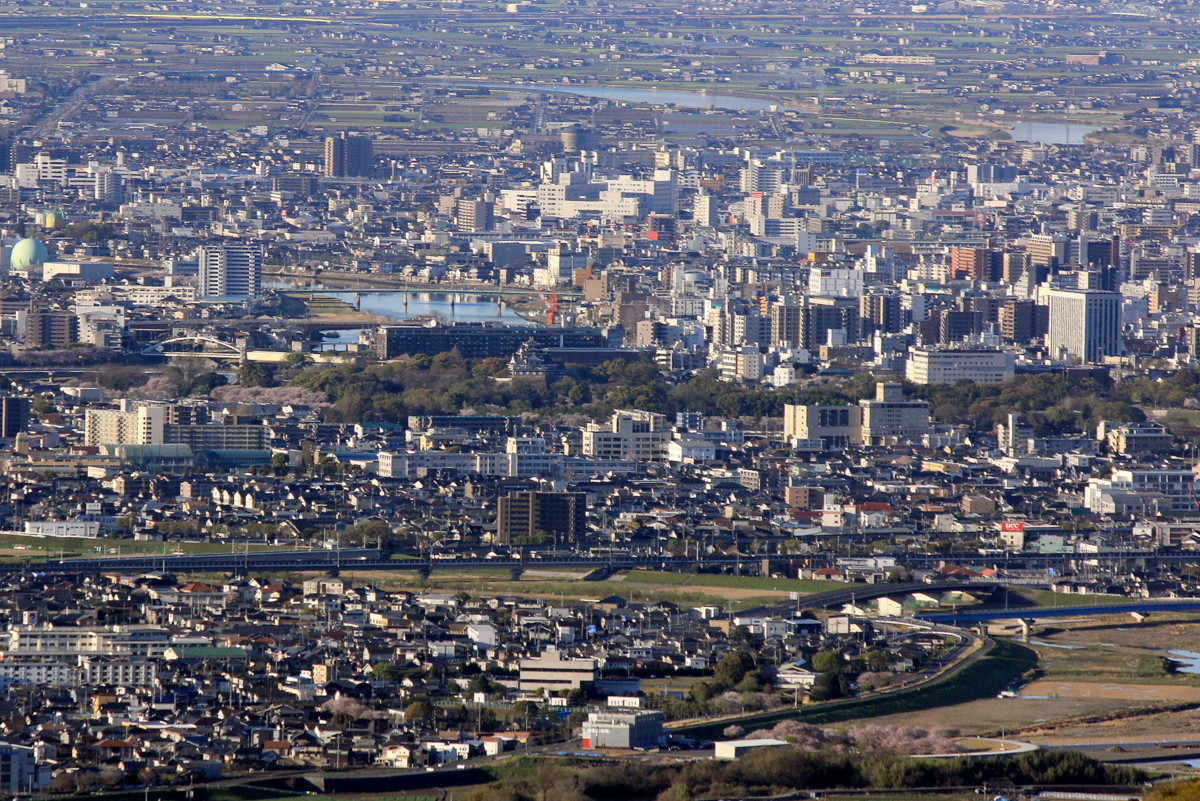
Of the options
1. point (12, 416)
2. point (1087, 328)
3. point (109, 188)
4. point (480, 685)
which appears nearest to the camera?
point (480, 685)

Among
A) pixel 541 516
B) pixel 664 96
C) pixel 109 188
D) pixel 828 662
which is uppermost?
pixel 664 96

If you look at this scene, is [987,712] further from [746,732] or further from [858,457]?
[858,457]

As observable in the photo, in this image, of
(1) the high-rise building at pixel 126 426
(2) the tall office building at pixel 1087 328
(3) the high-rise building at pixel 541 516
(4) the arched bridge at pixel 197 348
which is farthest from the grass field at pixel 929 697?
(2) the tall office building at pixel 1087 328

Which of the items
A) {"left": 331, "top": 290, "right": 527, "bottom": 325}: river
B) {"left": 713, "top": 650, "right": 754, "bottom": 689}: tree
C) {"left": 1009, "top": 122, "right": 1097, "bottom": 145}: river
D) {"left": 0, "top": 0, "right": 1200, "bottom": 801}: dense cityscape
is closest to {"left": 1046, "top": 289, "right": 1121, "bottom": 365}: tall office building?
{"left": 0, "top": 0, "right": 1200, "bottom": 801}: dense cityscape

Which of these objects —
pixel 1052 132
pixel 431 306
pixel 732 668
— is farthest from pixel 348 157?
pixel 732 668

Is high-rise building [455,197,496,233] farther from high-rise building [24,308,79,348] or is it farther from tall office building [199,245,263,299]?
high-rise building [24,308,79,348]

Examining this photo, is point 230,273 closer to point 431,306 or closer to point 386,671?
point 431,306
